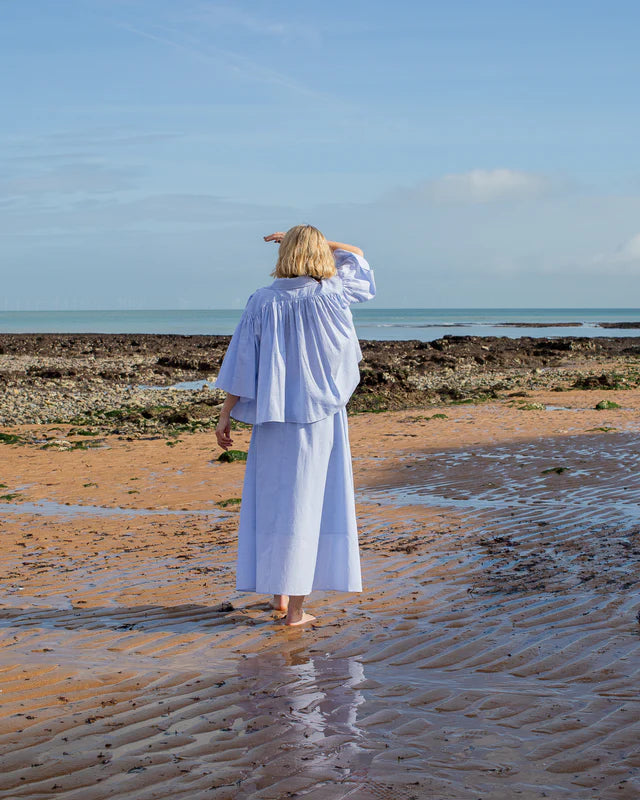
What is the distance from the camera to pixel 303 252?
4.61m

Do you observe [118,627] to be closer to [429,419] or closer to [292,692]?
[292,692]

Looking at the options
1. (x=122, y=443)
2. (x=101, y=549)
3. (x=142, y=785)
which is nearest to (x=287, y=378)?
(x=142, y=785)

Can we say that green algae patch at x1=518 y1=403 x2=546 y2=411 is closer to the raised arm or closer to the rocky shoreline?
the rocky shoreline

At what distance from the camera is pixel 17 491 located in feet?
30.7

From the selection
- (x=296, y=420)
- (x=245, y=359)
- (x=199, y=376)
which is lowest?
(x=199, y=376)

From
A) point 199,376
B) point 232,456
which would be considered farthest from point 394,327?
point 232,456

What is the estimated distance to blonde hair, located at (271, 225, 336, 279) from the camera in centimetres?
461

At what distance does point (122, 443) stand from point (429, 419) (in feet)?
17.9

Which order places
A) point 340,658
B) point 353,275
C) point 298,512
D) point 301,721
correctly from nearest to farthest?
point 301,721 → point 340,658 → point 298,512 → point 353,275

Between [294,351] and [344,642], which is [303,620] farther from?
[294,351]

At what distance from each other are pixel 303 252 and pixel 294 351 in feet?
1.70

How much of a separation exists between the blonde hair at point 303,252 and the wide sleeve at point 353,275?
0.24 m

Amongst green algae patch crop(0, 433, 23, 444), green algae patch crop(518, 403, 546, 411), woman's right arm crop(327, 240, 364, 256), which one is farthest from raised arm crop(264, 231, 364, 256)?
green algae patch crop(518, 403, 546, 411)

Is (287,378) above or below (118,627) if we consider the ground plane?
above
